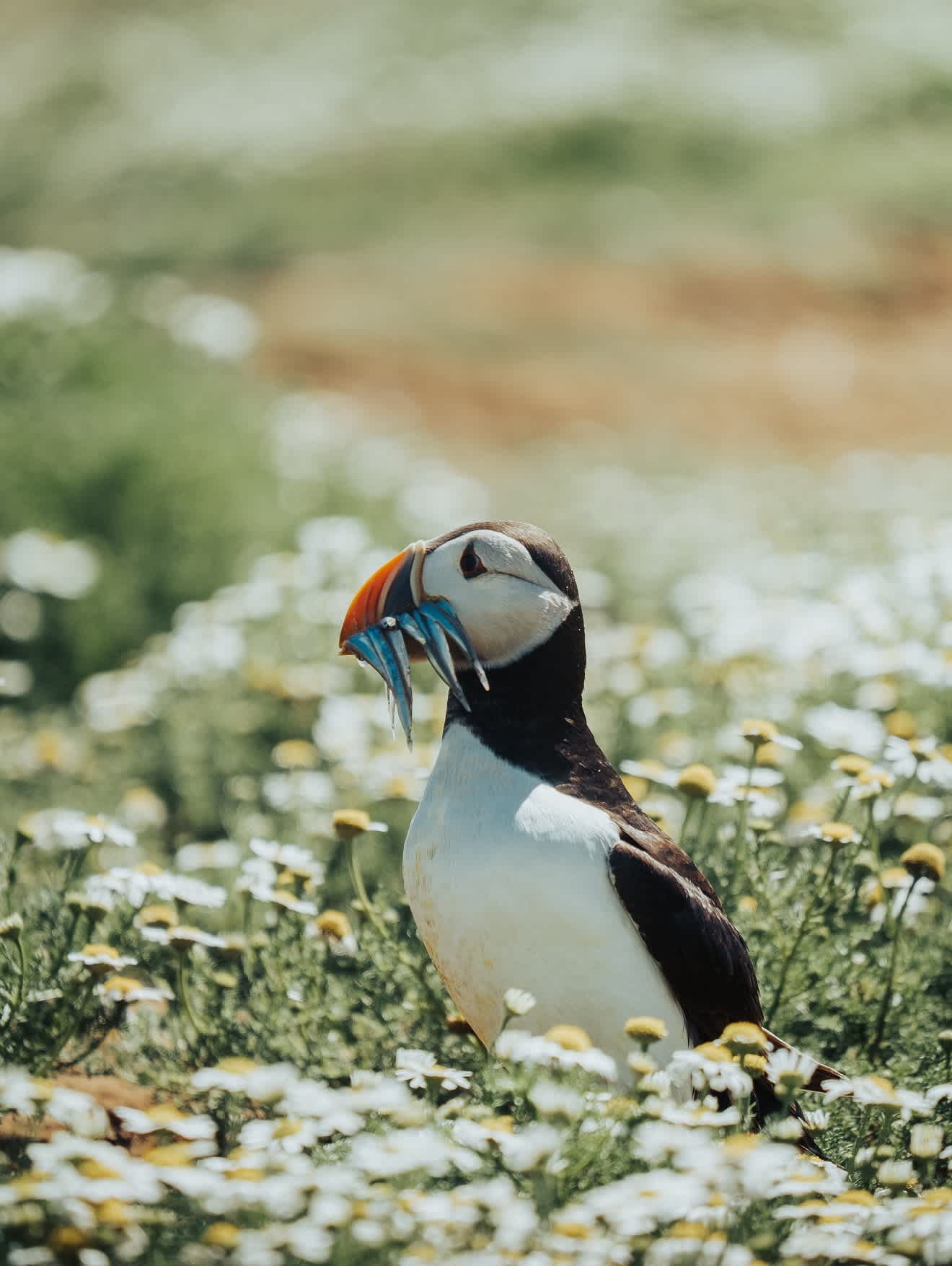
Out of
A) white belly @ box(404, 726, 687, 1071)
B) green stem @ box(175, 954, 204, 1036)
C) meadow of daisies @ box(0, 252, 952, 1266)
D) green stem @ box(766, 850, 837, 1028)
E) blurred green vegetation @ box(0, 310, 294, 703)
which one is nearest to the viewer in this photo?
meadow of daisies @ box(0, 252, 952, 1266)

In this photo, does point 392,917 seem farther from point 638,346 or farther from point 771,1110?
point 638,346

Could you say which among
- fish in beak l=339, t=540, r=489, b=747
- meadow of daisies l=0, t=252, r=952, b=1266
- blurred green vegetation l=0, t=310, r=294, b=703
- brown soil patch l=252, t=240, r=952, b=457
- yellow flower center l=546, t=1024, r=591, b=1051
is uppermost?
fish in beak l=339, t=540, r=489, b=747

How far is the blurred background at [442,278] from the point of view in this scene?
721 centimetres

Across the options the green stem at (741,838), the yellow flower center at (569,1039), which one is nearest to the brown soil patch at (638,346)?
the green stem at (741,838)

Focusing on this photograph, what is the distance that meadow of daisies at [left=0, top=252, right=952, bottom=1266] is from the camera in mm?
1976

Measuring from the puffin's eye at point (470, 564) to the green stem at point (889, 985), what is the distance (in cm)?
106

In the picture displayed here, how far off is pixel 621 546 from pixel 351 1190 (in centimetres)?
584

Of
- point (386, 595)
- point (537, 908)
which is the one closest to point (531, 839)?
point (537, 908)

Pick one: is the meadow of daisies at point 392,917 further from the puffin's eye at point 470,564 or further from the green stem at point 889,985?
the puffin's eye at point 470,564

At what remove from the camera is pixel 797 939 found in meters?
2.99

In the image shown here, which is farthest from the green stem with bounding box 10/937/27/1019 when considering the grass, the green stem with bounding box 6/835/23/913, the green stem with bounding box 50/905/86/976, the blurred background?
the blurred background

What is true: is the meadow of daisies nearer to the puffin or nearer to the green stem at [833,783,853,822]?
the green stem at [833,783,853,822]

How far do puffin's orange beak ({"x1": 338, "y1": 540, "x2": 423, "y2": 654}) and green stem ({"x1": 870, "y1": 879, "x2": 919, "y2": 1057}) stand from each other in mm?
1130

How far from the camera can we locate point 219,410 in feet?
26.5
